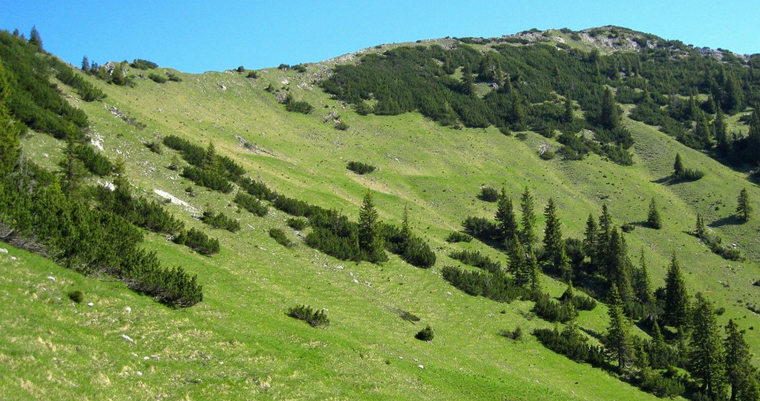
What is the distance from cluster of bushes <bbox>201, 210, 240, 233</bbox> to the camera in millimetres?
39925

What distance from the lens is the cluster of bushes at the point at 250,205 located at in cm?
4691

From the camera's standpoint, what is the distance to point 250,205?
155 feet

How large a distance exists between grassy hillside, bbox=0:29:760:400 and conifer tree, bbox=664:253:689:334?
6.89 m

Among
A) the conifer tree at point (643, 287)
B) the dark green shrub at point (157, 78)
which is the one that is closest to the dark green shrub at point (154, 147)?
the dark green shrub at point (157, 78)

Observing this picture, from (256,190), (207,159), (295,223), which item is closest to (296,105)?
(207,159)

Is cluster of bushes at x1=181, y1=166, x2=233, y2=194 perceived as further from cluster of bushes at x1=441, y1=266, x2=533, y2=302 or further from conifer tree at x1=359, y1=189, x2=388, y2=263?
cluster of bushes at x1=441, y1=266, x2=533, y2=302

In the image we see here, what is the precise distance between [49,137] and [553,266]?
6767 centimetres

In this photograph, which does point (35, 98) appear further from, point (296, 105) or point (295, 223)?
point (296, 105)

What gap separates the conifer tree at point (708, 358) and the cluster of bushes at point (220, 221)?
50816 mm

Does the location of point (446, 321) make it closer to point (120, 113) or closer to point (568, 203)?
point (120, 113)

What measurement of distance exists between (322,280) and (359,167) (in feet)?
165

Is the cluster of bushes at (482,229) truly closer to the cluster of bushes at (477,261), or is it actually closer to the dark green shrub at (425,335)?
the cluster of bushes at (477,261)

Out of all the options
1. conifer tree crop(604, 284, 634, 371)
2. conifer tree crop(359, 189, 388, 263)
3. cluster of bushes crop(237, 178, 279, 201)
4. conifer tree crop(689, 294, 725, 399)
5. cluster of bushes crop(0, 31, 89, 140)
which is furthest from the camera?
cluster of bushes crop(237, 178, 279, 201)

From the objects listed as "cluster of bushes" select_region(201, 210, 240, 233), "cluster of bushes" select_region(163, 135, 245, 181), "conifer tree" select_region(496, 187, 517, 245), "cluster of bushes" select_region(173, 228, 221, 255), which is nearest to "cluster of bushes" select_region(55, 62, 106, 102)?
"cluster of bushes" select_region(163, 135, 245, 181)
